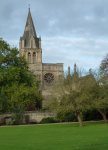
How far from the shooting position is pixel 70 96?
24.2 meters

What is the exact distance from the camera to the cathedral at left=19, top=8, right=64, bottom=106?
281ft

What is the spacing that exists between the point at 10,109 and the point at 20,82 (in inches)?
282

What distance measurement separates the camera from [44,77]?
85562 millimetres

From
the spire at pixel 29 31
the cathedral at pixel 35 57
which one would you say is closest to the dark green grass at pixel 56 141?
the cathedral at pixel 35 57

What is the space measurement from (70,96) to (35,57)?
67.6 meters

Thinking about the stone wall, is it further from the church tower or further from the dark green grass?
the church tower

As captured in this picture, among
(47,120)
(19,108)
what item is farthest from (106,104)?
(19,108)

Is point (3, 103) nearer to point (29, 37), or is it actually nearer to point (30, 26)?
point (29, 37)

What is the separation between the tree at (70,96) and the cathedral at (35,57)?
193 ft

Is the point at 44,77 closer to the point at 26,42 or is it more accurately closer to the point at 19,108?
the point at 26,42

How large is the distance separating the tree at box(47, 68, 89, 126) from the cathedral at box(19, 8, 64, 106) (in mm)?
58844

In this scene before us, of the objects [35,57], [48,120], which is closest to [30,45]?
[35,57]

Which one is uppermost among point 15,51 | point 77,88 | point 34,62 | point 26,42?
point 26,42

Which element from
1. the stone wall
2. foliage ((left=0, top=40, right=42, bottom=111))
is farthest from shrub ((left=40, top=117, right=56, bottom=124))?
foliage ((left=0, top=40, right=42, bottom=111))
